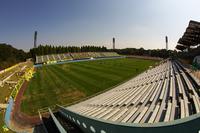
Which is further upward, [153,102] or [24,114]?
A: [153,102]

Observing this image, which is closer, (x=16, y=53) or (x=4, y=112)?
(x=4, y=112)

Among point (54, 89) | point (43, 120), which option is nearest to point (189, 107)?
point (43, 120)

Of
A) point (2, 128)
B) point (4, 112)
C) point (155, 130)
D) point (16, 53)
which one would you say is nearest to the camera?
point (155, 130)

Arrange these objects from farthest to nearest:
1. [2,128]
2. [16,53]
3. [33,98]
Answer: [16,53]
[33,98]
[2,128]

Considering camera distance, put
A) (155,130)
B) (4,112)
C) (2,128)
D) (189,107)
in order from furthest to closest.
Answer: (4,112) → (2,128) → (189,107) → (155,130)

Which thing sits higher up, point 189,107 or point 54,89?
point 189,107

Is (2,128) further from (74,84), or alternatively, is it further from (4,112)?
(74,84)

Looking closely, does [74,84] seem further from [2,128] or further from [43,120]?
[2,128]

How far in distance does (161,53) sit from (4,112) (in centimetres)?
7731

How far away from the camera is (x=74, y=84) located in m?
35.0

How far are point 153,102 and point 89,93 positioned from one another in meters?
19.4

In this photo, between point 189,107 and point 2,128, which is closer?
point 189,107

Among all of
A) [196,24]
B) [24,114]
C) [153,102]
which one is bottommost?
[24,114]

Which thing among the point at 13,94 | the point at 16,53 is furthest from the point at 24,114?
the point at 16,53
